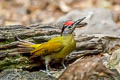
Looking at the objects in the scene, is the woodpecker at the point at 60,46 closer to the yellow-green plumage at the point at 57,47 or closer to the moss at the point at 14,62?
the yellow-green plumage at the point at 57,47

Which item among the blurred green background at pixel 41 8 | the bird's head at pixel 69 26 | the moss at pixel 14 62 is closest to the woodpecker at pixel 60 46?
the bird's head at pixel 69 26

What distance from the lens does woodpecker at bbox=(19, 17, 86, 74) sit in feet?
22.9

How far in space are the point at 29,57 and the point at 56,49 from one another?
646 millimetres

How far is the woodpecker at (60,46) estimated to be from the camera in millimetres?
6980

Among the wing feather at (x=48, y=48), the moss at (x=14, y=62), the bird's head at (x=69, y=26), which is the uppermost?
the bird's head at (x=69, y=26)

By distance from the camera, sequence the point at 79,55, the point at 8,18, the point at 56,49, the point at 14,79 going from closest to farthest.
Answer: the point at 14,79 < the point at 56,49 < the point at 79,55 < the point at 8,18

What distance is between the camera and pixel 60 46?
275 inches

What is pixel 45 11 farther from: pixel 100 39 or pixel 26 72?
pixel 26 72

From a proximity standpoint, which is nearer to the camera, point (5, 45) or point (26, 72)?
point (26, 72)

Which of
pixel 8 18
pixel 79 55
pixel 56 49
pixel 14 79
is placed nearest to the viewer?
pixel 14 79

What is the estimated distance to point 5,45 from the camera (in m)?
7.37

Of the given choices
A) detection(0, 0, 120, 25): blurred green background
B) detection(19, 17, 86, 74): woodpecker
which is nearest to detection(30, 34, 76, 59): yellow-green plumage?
detection(19, 17, 86, 74): woodpecker

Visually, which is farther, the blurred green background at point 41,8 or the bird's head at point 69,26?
the blurred green background at point 41,8

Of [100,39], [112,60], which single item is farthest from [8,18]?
[112,60]
